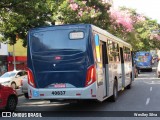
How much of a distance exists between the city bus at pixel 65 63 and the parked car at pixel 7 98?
1.01 metres

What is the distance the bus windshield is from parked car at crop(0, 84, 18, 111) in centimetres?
182

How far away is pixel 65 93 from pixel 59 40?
1.79 metres

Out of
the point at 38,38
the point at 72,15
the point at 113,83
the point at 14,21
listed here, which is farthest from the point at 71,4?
the point at 38,38

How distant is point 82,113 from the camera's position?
1160cm

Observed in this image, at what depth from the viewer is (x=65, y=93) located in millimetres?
11133

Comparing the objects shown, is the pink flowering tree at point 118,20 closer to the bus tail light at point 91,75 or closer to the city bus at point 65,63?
the city bus at point 65,63

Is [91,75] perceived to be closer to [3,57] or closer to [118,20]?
[118,20]

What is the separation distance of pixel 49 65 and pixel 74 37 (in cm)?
127

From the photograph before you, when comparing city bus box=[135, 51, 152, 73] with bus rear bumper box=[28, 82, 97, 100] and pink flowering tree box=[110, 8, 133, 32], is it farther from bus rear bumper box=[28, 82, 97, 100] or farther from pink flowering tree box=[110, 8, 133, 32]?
bus rear bumper box=[28, 82, 97, 100]

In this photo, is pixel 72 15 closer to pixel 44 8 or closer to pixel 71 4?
pixel 71 4

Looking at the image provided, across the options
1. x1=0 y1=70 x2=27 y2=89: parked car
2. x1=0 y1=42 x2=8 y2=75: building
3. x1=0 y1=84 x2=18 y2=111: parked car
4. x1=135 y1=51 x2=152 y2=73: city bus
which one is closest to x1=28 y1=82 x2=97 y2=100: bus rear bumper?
x1=0 y1=84 x2=18 y2=111: parked car

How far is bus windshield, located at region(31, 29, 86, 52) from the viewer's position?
443 inches

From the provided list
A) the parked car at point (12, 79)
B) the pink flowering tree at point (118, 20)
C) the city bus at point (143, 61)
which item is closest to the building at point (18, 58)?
the city bus at point (143, 61)

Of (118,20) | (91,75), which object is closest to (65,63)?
(91,75)
